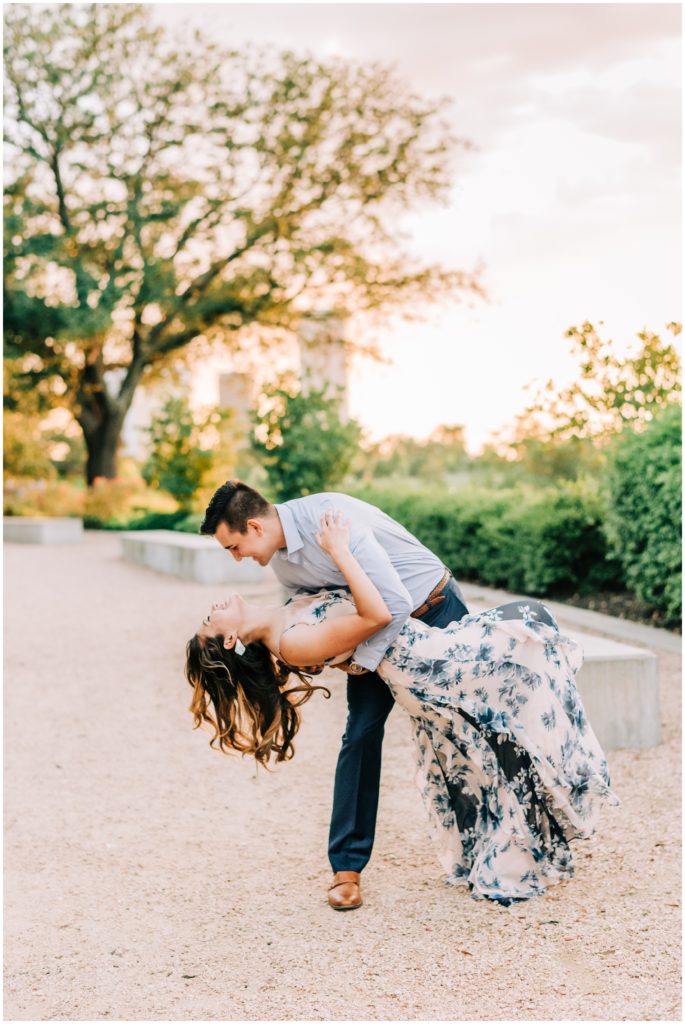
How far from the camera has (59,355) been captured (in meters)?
25.5

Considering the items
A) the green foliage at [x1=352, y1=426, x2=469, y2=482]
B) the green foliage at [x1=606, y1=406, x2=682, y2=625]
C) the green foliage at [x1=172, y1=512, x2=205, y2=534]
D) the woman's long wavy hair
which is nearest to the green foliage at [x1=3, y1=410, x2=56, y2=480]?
the green foliage at [x1=352, y1=426, x2=469, y2=482]

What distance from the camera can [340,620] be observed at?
10.5 feet

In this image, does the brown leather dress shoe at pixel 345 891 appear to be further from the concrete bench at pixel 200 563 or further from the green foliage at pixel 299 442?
the green foliage at pixel 299 442

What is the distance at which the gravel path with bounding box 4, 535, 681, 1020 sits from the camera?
293 cm

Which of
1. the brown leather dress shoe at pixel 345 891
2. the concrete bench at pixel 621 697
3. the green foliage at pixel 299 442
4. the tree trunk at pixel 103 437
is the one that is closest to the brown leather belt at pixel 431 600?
the brown leather dress shoe at pixel 345 891

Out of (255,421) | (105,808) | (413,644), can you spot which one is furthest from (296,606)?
(255,421)

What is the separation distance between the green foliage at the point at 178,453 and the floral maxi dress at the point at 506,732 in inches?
741

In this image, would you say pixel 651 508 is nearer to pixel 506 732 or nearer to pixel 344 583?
pixel 506 732

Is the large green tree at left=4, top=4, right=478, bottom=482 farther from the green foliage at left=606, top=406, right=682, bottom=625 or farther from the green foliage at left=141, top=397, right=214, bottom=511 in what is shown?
the green foliage at left=606, top=406, right=682, bottom=625

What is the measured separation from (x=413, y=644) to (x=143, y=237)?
24.2 meters

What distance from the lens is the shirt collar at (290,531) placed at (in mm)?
3273

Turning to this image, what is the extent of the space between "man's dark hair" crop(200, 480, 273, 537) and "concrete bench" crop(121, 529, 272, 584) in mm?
9063

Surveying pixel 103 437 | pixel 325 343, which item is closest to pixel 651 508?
pixel 325 343

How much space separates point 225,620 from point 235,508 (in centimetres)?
44
